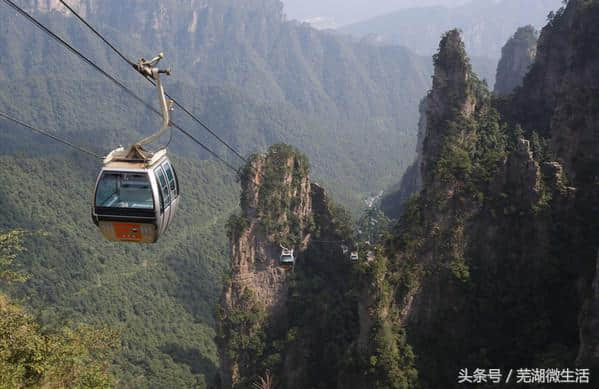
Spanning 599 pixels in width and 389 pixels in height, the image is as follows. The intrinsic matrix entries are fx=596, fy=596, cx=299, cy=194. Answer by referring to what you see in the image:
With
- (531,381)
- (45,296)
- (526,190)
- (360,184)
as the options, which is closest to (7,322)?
(531,381)

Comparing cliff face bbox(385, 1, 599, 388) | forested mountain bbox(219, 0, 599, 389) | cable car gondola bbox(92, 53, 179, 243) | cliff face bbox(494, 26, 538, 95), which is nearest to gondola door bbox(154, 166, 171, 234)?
cable car gondola bbox(92, 53, 179, 243)

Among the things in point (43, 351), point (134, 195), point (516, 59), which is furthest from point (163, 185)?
point (516, 59)

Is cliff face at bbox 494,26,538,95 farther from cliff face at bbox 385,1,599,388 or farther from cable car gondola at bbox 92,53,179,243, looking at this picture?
cable car gondola at bbox 92,53,179,243

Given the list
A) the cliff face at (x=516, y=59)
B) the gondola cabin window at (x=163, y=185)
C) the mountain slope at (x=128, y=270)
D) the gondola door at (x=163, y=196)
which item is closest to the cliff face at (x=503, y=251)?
the gondola door at (x=163, y=196)

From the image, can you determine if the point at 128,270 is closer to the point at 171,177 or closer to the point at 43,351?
the point at 43,351

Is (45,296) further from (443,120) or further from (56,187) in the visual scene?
(443,120)

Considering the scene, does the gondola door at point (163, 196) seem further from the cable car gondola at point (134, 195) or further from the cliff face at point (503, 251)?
the cliff face at point (503, 251)

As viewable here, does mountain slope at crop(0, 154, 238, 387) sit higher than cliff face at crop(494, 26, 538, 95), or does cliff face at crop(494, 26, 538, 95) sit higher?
cliff face at crop(494, 26, 538, 95)
